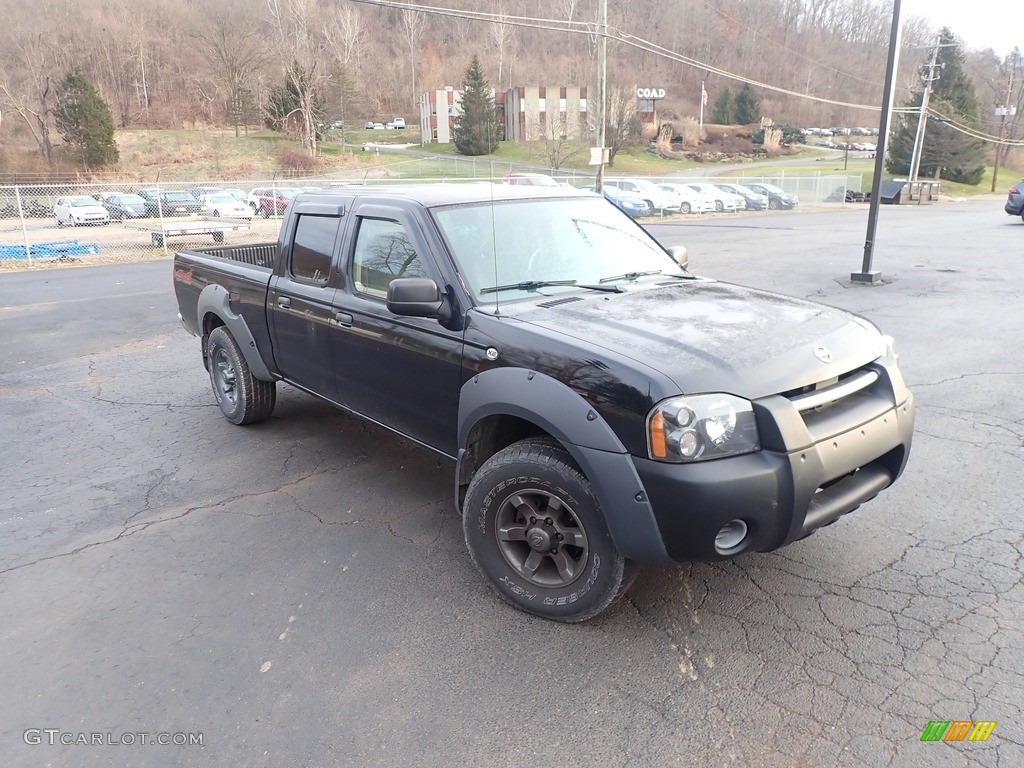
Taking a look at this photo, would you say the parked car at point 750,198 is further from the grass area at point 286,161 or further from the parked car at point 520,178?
the parked car at point 520,178

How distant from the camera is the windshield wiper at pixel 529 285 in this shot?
Result: 3.72 meters

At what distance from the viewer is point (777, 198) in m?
36.9

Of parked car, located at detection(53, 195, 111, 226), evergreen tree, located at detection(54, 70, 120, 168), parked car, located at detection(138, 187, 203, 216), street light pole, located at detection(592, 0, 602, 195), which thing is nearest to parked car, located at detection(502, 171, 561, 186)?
street light pole, located at detection(592, 0, 602, 195)

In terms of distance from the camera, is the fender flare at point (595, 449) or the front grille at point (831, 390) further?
the front grille at point (831, 390)

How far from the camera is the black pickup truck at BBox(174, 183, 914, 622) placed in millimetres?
2787

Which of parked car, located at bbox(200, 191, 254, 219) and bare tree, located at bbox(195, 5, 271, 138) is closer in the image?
parked car, located at bbox(200, 191, 254, 219)

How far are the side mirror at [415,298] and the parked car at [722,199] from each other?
32.9 m

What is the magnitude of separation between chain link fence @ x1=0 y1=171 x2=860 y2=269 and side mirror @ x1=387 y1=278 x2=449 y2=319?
1184cm

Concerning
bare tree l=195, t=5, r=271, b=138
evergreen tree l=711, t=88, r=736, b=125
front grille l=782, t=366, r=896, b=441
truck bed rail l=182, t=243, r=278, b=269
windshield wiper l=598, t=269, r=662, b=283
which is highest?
bare tree l=195, t=5, r=271, b=138

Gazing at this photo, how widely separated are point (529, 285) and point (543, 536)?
4.40 ft

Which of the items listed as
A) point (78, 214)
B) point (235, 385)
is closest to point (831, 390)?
point (235, 385)

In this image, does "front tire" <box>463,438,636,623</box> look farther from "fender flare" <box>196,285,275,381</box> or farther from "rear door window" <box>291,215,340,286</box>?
"fender flare" <box>196,285,275,381</box>

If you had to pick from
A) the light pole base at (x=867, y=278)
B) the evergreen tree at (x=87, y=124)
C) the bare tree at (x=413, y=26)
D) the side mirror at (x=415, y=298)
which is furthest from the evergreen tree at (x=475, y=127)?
the evergreen tree at (x=87, y=124)

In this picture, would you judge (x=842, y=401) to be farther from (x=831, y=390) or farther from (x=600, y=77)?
(x=600, y=77)
